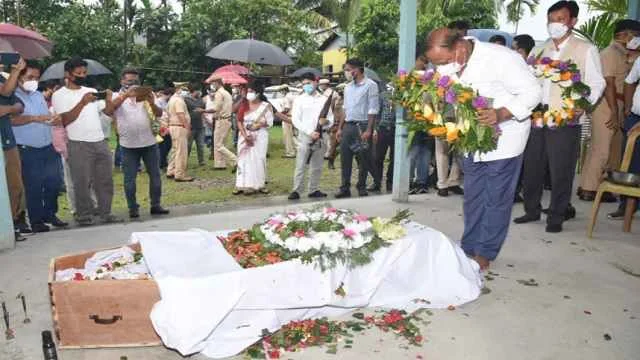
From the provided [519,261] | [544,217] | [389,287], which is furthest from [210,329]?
[544,217]

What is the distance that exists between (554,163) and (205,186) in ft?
20.1

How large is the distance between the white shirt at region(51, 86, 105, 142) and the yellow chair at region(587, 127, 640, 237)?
541cm

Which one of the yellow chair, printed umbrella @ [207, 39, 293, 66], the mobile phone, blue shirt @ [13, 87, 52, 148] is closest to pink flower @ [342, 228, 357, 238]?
the yellow chair

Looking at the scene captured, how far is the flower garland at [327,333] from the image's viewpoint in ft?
11.4

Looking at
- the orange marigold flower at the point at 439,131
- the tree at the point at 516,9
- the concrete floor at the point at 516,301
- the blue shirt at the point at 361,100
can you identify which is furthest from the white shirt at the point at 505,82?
the tree at the point at 516,9

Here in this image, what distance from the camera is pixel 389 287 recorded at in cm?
410

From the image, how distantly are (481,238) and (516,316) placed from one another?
912 millimetres

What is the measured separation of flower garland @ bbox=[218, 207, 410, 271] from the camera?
12.6 ft

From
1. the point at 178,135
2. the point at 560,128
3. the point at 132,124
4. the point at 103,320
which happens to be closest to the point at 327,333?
the point at 103,320

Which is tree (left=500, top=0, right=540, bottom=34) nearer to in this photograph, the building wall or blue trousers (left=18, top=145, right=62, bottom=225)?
the building wall

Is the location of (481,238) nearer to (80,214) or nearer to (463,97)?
(463,97)

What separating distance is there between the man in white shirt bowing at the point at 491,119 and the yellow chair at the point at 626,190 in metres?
1.62

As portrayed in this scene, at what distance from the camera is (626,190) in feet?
18.0

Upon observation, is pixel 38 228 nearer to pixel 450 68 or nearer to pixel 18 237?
pixel 18 237
